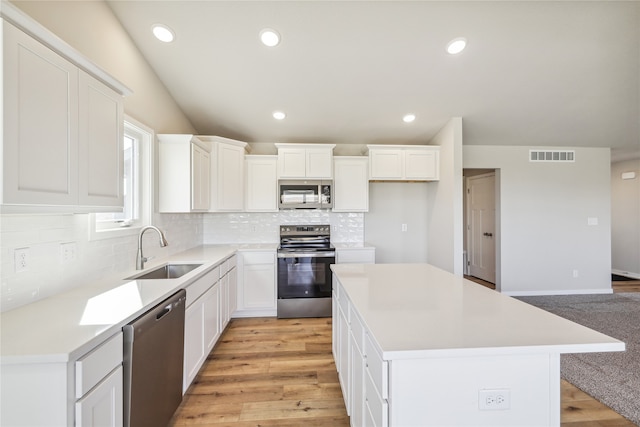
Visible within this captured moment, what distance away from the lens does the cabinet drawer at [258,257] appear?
3297mm

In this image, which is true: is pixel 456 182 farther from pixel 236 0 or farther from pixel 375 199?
pixel 236 0

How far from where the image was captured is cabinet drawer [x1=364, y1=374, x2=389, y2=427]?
0.90 metres

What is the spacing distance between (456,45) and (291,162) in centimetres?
218

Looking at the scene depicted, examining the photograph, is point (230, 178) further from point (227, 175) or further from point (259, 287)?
point (259, 287)

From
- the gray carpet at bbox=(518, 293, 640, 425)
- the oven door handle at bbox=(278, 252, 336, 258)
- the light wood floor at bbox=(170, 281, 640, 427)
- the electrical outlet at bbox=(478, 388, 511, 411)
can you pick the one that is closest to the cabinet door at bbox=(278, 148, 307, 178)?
the oven door handle at bbox=(278, 252, 336, 258)

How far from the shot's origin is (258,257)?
10.9 feet

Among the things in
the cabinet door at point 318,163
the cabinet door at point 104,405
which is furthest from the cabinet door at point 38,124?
the cabinet door at point 318,163

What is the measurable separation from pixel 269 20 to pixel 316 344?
302cm

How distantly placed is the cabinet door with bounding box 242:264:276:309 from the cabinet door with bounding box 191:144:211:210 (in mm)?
980

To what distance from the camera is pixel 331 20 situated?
7.06 feet

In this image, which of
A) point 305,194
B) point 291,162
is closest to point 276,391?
point 305,194

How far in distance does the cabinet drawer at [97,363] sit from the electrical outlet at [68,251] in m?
0.82

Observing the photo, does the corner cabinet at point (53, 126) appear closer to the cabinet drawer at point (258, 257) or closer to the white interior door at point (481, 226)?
the cabinet drawer at point (258, 257)

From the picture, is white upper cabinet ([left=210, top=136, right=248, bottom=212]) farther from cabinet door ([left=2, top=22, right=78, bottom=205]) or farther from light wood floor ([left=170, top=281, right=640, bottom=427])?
cabinet door ([left=2, top=22, right=78, bottom=205])
